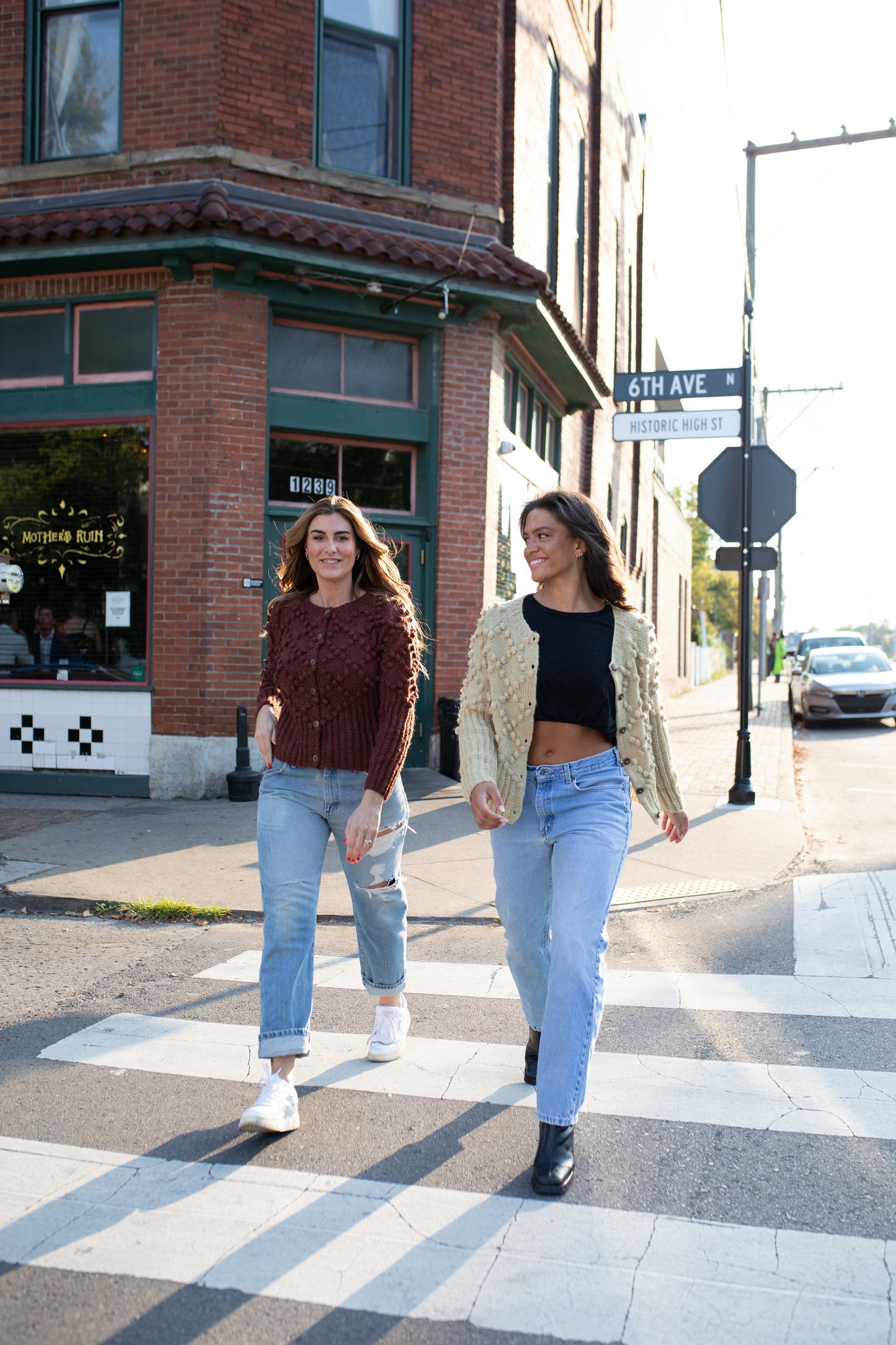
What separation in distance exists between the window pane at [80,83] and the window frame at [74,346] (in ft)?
4.91

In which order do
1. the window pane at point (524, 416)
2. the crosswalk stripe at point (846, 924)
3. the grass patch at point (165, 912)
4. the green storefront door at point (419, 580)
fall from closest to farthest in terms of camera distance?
the crosswalk stripe at point (846, 924) < the grass patch at point (165, 912) < the green storefront door at point (419, 580) < the window pane at point (524, 416)

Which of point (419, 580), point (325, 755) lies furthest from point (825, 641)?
point (325, 755)

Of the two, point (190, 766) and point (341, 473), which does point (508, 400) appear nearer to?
point (341, 473)

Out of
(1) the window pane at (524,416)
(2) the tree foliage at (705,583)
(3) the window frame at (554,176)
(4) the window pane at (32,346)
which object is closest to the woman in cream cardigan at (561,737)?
(4) the window pane at (32,346)

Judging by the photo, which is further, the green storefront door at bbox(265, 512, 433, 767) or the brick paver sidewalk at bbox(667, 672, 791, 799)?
the brick paver sidewalk at bbox(667, 672, 791, 799)

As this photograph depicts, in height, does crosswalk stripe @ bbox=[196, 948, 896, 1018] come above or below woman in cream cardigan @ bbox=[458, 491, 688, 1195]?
below

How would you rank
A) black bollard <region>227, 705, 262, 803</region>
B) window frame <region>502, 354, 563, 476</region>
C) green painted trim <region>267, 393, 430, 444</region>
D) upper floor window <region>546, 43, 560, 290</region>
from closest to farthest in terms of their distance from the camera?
black bollard <region>227, 705, 262, 803</region>, green painted trim <region>267, 393, 430, 444</region>, window frame <region>502, 354, 563, 476</region>, upper floor window <region>546, 43, 560, 290</region>

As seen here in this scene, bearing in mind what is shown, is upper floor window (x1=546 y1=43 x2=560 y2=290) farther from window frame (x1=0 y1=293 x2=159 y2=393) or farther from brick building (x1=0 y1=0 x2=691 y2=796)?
window frame (x1=0 y1=293 x2=159 y2=393)

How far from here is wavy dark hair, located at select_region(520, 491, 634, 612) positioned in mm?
3344

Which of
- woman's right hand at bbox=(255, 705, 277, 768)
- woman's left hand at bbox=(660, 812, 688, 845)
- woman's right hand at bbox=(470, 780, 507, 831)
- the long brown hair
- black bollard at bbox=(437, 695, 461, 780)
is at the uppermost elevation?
the long brown hair

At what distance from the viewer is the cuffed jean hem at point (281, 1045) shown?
130 inches

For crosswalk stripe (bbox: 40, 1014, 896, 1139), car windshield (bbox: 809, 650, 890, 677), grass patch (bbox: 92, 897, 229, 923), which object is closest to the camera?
crosswalk stripe (bbox: 40, 1014, 896, 1139)

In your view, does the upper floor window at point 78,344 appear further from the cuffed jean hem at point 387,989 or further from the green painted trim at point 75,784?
the cuffed jean hem at point 387,989

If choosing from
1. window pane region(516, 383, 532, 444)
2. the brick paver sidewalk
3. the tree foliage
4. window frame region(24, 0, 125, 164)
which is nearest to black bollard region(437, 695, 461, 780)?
the brick paver sidewalk
